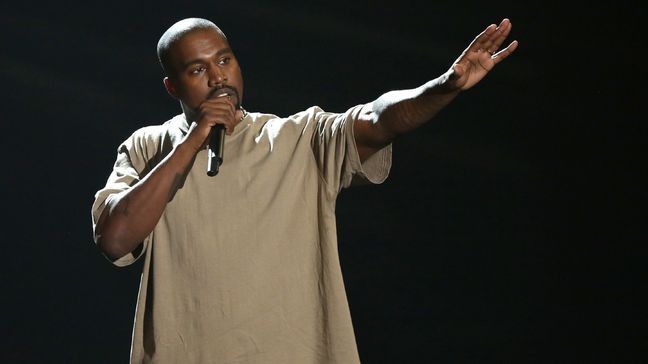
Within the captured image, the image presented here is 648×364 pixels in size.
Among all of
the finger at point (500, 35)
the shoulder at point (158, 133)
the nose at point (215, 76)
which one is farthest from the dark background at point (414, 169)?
the finger at point (500, 35)

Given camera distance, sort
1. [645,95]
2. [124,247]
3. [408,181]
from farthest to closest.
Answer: [408,181], [645,95], [124,247]

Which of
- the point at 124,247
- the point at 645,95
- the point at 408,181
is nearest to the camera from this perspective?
the point at 124,247

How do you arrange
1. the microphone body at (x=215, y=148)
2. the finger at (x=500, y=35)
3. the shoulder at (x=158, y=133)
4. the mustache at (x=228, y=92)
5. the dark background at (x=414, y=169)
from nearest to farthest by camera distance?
the finger at (x=500, y=35) < the microphone body at (x=215, y=148) < the mustache at (x=228, y=92) < the shoulder at (x=158, y=133) < the dark background at (x=414, y=169)

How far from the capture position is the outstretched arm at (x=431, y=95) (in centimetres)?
150

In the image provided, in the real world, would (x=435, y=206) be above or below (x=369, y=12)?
below

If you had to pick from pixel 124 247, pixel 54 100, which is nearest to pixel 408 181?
pixel 54 100

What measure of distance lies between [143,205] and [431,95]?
554mm

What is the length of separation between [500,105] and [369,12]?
52 centimetres

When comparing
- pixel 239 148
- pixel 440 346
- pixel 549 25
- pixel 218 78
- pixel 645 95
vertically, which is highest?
pixel 549 25

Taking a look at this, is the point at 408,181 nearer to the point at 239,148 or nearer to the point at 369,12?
the point at 369,12

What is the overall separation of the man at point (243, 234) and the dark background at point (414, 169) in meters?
1.31

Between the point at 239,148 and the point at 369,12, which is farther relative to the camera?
the point at 369,12

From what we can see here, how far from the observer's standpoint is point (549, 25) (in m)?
2.94

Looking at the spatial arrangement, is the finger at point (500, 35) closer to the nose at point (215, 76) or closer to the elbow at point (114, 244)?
the nose at point (215, 76)
